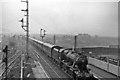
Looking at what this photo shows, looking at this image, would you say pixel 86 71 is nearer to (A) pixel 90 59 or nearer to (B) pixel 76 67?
(B) pixel 76 67

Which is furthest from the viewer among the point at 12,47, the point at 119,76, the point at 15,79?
the point at 12,47

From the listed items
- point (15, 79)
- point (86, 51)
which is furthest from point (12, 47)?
point (15, 79)

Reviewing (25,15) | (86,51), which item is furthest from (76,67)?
(86,51)

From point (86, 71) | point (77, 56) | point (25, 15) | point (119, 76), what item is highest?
point (25, 15)

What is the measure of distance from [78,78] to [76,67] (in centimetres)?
185

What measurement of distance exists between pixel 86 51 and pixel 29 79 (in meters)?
31.9

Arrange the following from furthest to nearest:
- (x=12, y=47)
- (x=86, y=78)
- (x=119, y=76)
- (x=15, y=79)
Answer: (x=12, y=47)
(x=119, y=76)
(x=15, y=79)
(x=86, y=78)

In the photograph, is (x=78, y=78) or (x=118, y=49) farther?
(x=118, y=49)

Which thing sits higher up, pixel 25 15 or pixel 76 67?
pixel 25 15

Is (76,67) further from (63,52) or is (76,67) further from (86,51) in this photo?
(86,51)

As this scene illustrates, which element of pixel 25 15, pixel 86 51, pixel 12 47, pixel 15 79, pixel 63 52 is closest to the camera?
pixel 15 79

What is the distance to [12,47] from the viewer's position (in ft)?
199

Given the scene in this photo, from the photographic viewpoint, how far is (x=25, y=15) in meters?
30.2

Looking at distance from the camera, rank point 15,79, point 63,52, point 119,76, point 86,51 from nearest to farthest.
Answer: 1. point 15,79
2. point 119,76
3. point 63,52
4. point 86,51
